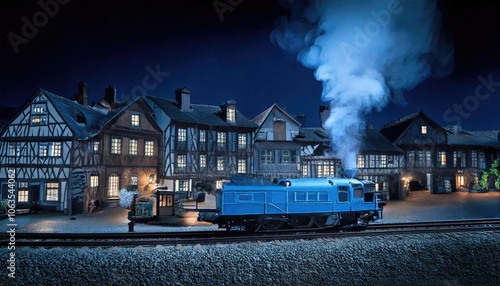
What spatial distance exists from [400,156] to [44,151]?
3278 centimetres

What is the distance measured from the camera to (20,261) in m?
10.5

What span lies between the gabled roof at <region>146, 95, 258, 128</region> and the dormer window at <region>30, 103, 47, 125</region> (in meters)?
7.88

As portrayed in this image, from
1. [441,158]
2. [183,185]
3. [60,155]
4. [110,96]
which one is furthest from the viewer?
[441,158]

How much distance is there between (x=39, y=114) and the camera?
2111 centimetres

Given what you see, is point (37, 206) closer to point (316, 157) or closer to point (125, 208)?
point (125, 208)

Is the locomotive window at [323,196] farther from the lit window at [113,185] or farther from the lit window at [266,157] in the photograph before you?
the lit window at [113,185]

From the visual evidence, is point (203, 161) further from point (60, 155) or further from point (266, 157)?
point (60, 155)

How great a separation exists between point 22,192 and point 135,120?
9.30m

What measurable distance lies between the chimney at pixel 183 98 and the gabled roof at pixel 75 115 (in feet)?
22.3

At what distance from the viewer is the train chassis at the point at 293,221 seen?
1323cm

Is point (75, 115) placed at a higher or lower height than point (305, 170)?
higher

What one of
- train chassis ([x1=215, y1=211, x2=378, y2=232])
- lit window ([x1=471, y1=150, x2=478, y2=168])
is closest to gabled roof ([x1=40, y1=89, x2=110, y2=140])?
train chassis ([x1=215, y1=211, x2=378, y2=232])

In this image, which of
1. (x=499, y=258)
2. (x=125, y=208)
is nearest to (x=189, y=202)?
(x=125, y=208)

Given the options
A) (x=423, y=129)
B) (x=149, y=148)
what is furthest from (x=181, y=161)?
(x=423, y=129)
